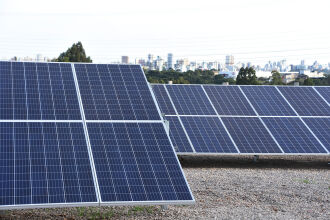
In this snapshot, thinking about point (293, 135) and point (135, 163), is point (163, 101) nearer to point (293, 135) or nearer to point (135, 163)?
point (293, 135)

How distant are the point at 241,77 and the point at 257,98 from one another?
48.9 metres

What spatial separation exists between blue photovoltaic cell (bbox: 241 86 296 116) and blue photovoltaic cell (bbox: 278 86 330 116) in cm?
41

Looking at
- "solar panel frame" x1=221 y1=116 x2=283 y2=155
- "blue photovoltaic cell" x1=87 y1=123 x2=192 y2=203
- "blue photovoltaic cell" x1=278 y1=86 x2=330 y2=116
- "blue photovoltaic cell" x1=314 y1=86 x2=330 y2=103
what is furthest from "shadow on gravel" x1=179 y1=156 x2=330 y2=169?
"blue photovoltaic cell" x1=87 y1=123 x2=192 y2=203

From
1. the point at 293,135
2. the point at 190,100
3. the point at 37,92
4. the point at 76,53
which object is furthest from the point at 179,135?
the point at 76,53

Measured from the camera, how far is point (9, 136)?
12.4 meters

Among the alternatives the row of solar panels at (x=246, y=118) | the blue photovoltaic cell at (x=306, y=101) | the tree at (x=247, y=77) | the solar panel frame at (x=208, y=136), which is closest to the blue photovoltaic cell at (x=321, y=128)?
the row of solar panels at (x=246, y=118)

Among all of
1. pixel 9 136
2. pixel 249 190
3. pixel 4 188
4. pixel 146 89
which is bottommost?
pixel 249 190

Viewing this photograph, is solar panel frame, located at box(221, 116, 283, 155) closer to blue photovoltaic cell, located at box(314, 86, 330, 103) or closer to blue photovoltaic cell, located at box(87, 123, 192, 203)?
blue photovoltaic cell, located at box(314, 86, 330, 103)

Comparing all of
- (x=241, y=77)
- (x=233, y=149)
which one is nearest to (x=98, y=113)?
(x=233, y=149)

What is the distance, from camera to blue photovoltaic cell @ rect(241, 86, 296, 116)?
24.4 meters

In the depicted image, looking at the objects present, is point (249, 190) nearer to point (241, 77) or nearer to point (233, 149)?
point (233, 149)

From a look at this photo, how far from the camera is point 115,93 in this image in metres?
14.7

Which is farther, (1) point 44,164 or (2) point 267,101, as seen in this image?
(2) point 267,101

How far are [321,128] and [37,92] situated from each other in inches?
544
